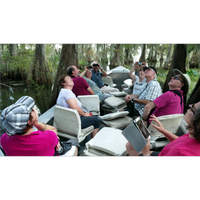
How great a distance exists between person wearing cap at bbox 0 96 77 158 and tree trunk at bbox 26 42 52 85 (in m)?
7.32

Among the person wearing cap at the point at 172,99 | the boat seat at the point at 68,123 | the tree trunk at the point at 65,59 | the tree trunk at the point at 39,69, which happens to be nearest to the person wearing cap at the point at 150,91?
the person wearing cap at the point at 172,99

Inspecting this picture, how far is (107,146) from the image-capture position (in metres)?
1.64

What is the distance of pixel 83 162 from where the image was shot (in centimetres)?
93

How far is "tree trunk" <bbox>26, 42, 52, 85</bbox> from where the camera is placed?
816cm

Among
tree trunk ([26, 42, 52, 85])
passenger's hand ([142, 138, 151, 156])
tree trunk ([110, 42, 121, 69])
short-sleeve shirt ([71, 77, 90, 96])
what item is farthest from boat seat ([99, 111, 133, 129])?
tree trunk ([110, 42, 121, 69])

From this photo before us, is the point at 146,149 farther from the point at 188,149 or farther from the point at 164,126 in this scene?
the point at 164,126

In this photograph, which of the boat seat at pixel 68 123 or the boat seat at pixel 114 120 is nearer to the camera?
the boat seat at pixel 68 123

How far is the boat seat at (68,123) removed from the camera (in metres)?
2.18

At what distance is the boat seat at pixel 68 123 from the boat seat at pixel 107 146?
54 centimetres

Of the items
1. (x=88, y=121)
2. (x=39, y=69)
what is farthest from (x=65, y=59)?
(x=39, y=69)

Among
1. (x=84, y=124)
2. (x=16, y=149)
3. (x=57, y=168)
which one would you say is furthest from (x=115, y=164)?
(x=84, y=124)

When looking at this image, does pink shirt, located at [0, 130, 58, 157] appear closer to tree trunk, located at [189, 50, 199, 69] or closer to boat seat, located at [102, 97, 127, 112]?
boat seat, located at [102, 97, 127, 112]

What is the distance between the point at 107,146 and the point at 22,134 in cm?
90

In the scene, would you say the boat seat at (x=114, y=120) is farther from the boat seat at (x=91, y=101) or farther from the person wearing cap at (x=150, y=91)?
the boat seat at (x=91, y=101)
